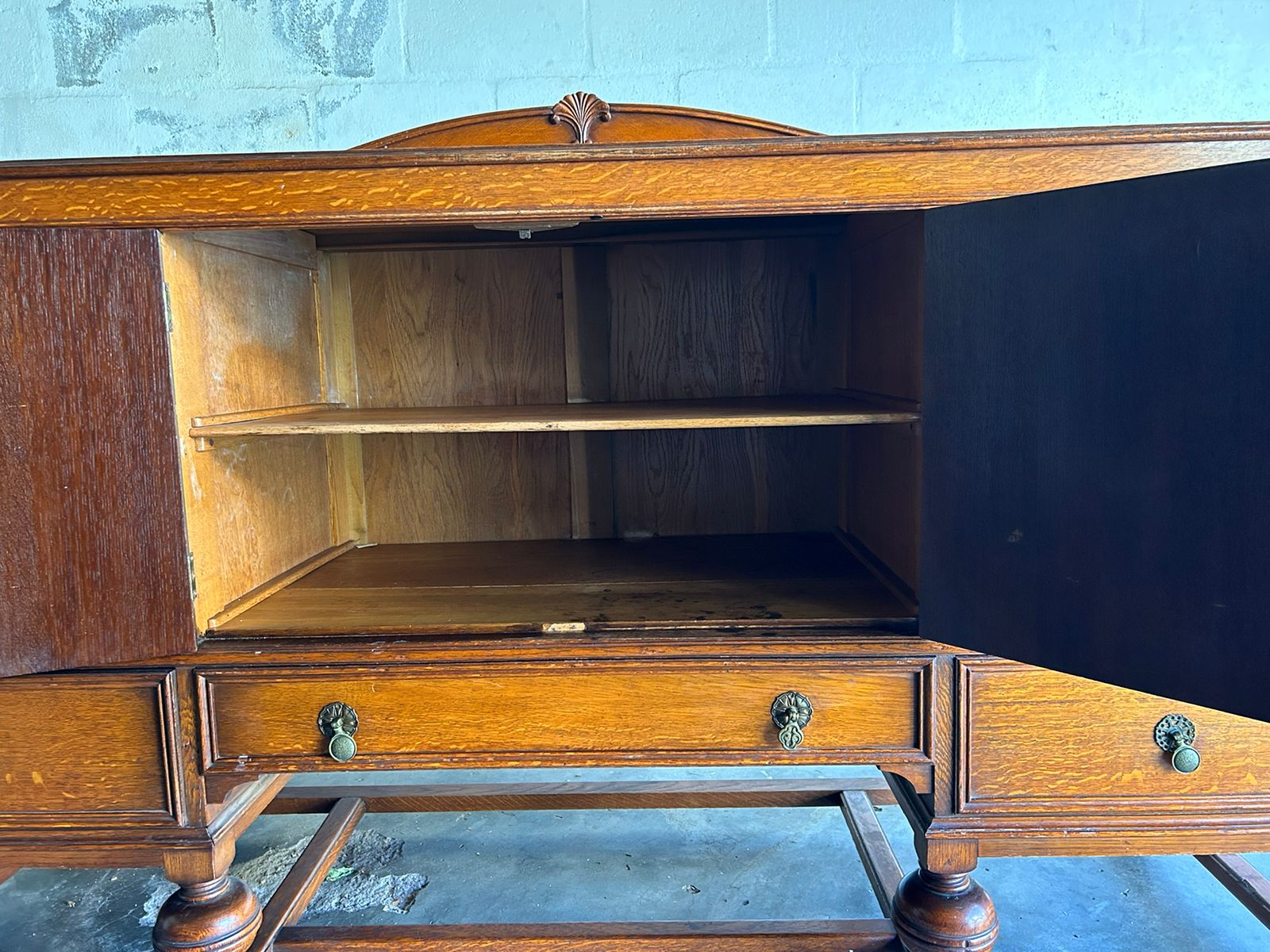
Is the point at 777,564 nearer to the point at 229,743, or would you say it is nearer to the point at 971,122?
the point at 229,743

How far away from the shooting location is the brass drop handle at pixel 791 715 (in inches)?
42.5

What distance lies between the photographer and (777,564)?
144 centimetres

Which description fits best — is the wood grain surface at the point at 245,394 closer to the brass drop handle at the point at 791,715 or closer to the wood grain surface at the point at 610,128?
the wood grain surface at the point at 610,128

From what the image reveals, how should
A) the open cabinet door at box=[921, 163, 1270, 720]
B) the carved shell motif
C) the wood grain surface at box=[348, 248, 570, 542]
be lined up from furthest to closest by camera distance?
the wood grain surface at box=[348, 248, 570, 542] < the carved shell motif < the open cabinet door at box=[921, 163, 1270, 720]

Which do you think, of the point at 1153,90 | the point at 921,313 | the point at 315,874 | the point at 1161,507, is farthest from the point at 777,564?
the point at 1153,90

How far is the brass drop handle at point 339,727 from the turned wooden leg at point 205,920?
0.89 ft

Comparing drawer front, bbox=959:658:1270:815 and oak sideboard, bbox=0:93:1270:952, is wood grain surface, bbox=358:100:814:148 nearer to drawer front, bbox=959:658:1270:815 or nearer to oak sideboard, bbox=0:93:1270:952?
oak sideboard, bbox=0:93:1270:952

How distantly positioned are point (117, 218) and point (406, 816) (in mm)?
1445

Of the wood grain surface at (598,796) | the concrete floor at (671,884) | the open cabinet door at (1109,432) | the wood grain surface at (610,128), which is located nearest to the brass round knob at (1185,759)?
the open cabinet door at (1109,432)

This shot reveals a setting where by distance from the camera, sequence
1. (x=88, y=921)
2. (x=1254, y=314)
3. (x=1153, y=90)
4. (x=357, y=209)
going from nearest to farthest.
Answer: (x=1254, y=314)
(x=357, y=209)
(x=88, y=921)
(x=1153, y=90)

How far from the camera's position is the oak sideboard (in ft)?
2.71

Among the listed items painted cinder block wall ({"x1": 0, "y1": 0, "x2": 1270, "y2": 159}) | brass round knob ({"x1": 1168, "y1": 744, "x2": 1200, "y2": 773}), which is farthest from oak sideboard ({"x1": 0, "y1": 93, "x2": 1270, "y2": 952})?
painted cinder block wall ({"x1": 0, "y1": 0, "x2": 1270, "y2": 159})

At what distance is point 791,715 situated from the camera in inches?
42.7

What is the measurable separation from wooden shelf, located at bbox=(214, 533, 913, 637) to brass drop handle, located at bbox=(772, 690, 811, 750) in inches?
3.6
